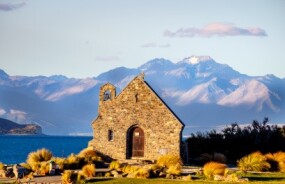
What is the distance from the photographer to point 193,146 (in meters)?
58.0

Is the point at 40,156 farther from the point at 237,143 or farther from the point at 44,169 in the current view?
the point at 237,143

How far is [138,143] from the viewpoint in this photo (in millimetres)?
53156

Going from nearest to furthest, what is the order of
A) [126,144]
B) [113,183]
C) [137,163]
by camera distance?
[113,183]
[137,163]
[126,144]

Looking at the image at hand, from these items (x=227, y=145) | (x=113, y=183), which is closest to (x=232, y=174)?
(x=113, y=183)

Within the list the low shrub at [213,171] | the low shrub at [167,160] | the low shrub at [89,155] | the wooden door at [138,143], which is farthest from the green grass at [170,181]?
the wooden door at [138,143]

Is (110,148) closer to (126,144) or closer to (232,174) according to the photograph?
(126,144)

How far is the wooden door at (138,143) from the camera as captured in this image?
53094 millimetres

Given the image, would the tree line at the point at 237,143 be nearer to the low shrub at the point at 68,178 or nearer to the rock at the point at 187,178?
the rock at the point at 187,178

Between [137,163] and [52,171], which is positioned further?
[137,163]

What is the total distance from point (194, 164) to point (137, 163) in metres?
5.12

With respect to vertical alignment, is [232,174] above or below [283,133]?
below

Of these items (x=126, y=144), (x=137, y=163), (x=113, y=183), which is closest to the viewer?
(x=113, y=183)

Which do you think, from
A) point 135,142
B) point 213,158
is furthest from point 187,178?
point 213,158

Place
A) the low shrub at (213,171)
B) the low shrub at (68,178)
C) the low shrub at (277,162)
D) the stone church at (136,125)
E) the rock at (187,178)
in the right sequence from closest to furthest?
the low shrub at (68,178) < the rock at (187,178) < the low shrub at (213,171) < the low shrub at (277,162) < the stone church at (136,125)
